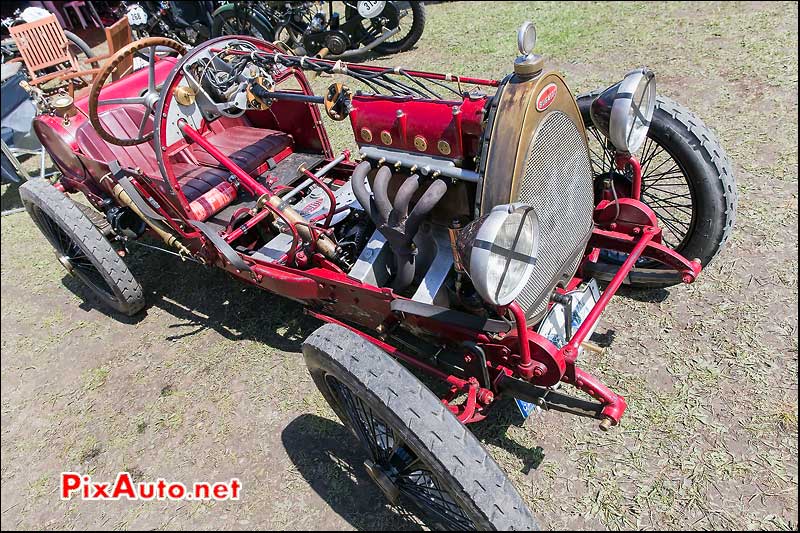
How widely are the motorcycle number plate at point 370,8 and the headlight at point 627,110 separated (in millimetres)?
5369

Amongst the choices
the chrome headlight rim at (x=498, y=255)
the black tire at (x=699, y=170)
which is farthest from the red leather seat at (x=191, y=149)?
the chrome headlight rim at (x=498, y=255)

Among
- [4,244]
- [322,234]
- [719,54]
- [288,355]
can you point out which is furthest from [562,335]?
[4,244]

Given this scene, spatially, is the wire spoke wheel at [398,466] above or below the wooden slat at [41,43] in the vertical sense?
below

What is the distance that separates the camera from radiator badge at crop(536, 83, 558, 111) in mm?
1972

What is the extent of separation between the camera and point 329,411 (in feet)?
9.72

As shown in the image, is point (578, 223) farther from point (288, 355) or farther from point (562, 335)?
point (288, 355)

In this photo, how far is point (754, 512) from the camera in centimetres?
223

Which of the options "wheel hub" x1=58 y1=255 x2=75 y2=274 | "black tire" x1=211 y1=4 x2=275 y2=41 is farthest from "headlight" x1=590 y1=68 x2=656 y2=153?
"black tire" x1=211 y1=4 x2=275 y2=41

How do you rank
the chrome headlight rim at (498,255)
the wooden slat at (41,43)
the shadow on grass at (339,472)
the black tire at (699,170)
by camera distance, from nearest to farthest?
the chrome headlight rim at (498,255) → the shadow on grass at (339,472) → the black tire at (699,170) → the wooden slat at (41,43)

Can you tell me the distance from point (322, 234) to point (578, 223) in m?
1.38

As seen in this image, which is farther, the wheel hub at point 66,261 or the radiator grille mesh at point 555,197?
the wheel hub at point 66,261

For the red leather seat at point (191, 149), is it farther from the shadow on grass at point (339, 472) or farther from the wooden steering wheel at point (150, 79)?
the shadow on grass at point (339, 472)

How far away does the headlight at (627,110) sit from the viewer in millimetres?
2303

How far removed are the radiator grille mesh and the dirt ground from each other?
82 centimetres
